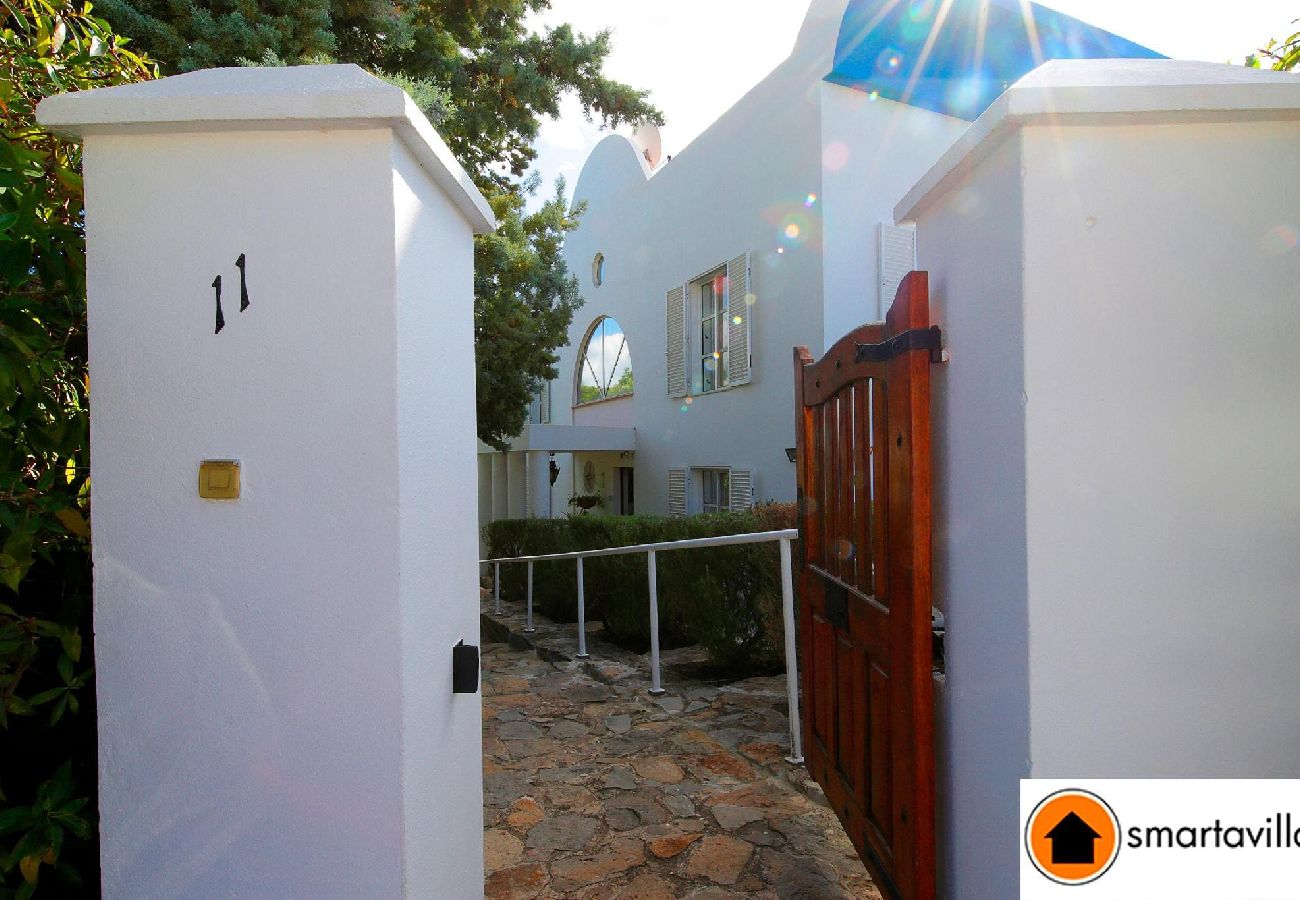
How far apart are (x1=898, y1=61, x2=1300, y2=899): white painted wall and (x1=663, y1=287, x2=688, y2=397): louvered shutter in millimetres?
Result: 8490

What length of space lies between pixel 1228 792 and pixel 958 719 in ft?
1.85

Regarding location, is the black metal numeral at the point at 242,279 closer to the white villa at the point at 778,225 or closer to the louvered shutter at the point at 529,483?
the white villa at the point at 778,225

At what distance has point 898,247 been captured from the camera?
761cm

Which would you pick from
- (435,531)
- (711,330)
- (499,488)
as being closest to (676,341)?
(711,330)

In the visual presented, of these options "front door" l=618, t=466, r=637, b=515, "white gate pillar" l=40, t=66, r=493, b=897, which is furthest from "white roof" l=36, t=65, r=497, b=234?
"front door" l=618, t=466, r=637, b=515

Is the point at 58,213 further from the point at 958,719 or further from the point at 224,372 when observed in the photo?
the point at 958,719

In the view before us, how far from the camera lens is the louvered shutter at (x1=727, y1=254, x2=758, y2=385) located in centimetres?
859

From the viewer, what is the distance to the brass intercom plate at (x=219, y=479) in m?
1.64

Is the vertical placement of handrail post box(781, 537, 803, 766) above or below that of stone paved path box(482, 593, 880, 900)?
above

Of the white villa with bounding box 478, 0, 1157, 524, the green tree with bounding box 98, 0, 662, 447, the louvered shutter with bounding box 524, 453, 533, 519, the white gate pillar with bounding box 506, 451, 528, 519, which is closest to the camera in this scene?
the green tree with bounding box 98, 0, 662, 447

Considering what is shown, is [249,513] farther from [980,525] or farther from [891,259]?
[891,259]

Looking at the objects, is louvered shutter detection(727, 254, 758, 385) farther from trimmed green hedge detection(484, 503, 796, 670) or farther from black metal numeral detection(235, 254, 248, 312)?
black metal numeral detection(235, 254, 248, 312)

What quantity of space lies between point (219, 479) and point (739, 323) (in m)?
7.60

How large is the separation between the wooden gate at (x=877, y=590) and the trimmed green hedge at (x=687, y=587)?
2241 mm
